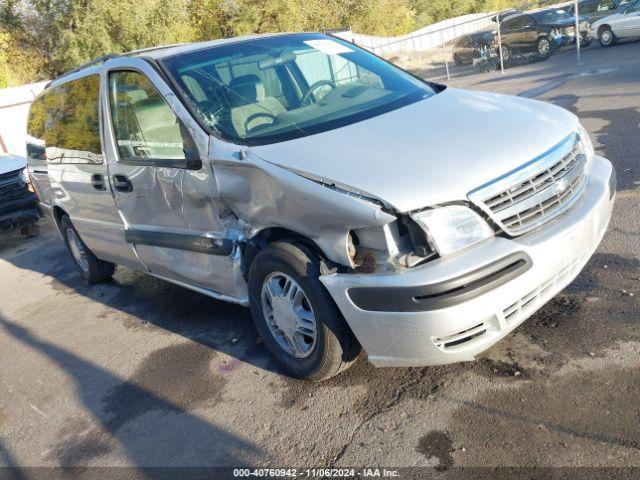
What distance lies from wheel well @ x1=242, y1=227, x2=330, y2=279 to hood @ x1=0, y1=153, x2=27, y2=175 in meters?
6.54

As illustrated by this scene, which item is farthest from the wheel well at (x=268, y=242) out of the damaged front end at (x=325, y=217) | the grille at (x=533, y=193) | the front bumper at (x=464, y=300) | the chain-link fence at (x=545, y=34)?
the chain-link fence at (x=545, y=34)

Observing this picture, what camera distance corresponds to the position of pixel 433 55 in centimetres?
2858

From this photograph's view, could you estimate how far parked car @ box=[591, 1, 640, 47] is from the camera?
16656mm

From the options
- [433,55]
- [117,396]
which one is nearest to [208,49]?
[117,396]

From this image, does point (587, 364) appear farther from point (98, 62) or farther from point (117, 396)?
point (98, 62)

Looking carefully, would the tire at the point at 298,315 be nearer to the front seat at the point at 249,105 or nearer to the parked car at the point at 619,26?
the front seat at the point at 249,105

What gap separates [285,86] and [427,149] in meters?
1.38

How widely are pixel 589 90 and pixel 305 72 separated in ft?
26.7

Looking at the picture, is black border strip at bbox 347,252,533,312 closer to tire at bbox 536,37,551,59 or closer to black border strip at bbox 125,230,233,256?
black border strip at bbox 125,230,233,256

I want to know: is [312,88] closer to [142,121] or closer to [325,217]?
[142,121]

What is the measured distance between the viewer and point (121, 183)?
177 inches

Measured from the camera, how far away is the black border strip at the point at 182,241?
12.6 feet

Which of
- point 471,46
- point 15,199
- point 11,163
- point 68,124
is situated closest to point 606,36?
point 471,46

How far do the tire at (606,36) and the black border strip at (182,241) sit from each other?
55.4 feet
